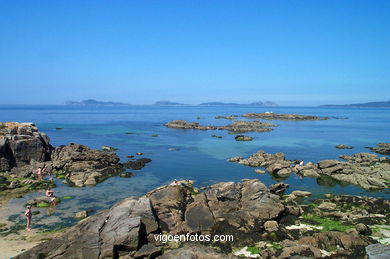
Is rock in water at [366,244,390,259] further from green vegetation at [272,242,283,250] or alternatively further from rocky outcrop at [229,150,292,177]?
rocky outcrop at [229,150,292,177]

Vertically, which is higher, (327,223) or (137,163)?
(327,223)

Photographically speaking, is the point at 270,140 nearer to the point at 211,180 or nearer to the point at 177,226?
the point at 211,180

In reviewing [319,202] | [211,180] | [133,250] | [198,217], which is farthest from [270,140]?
[133,250]

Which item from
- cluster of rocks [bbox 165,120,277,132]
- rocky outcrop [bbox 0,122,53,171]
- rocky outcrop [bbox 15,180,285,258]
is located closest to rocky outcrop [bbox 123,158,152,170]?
rocky outcrop [bbox 0,122,53,171]

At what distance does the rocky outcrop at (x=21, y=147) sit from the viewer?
43.4m

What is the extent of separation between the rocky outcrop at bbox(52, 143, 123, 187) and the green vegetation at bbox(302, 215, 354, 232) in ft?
84.4

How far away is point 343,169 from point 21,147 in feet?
157

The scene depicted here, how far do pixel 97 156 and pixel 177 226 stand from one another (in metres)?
29.1

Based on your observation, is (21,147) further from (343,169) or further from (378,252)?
(343,169)

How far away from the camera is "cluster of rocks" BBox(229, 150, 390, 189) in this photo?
3731 cm

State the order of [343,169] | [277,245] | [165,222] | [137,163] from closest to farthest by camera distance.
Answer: [277,245], [165,222], [343,169], [137,163]

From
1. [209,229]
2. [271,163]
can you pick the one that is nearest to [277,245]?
[209,229]

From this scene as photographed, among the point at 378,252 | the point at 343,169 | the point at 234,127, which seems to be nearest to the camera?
the point at 378,252

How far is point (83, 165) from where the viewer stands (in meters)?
43.9
